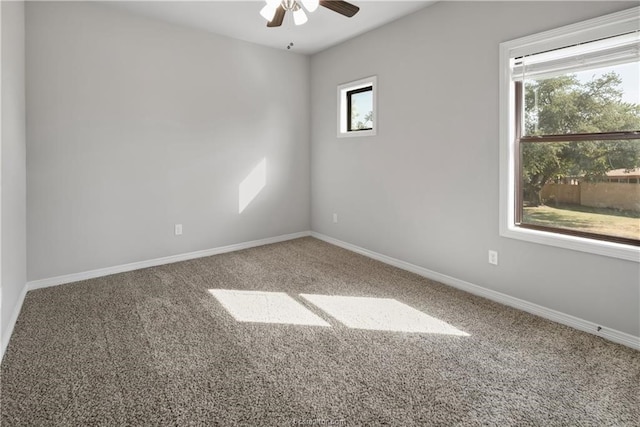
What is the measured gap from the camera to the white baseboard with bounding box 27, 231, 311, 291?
3.26m

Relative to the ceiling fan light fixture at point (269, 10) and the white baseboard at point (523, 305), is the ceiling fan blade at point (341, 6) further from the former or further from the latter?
the white baseboard at point (523, 305)

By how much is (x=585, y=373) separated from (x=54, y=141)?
438cm

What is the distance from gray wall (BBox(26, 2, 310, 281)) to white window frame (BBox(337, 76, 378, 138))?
71cm

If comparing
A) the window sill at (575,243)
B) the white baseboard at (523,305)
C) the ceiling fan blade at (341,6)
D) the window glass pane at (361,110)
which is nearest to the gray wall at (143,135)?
the window glass pane at (361,110)

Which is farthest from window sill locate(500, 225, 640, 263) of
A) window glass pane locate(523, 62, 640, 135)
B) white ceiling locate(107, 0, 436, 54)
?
white ceiling locate(107, 0, 436, 54)

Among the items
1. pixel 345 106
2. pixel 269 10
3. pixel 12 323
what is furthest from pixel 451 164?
pixel 12 323

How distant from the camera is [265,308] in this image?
282 centimetres

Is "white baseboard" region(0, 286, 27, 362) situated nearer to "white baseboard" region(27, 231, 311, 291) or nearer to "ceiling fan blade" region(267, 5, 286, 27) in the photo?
"white baseboard" region(27, 231, 311, 291)

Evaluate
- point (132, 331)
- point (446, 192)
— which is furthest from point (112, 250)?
point (446, 192)

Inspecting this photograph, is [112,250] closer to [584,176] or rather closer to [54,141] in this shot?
[54,141]

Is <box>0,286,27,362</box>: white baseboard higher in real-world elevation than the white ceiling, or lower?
lower

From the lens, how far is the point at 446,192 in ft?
11.0

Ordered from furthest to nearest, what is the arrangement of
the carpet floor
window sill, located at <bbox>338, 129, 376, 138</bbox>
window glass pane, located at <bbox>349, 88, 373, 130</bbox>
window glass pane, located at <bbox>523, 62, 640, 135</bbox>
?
window glass pane, located at <bbox>349, 88, 373, 130</bbox>
window sill, located at <bbox>338, 129, 376, 138</bbox>
window glass pane, located at <bbox>523, 62, 640, 135</bbox>
the carpet floor

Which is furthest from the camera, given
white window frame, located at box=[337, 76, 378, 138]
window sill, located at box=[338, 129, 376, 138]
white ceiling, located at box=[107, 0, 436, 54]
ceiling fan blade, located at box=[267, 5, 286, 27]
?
window sill, located at box=[338, 129, 376, 138]
